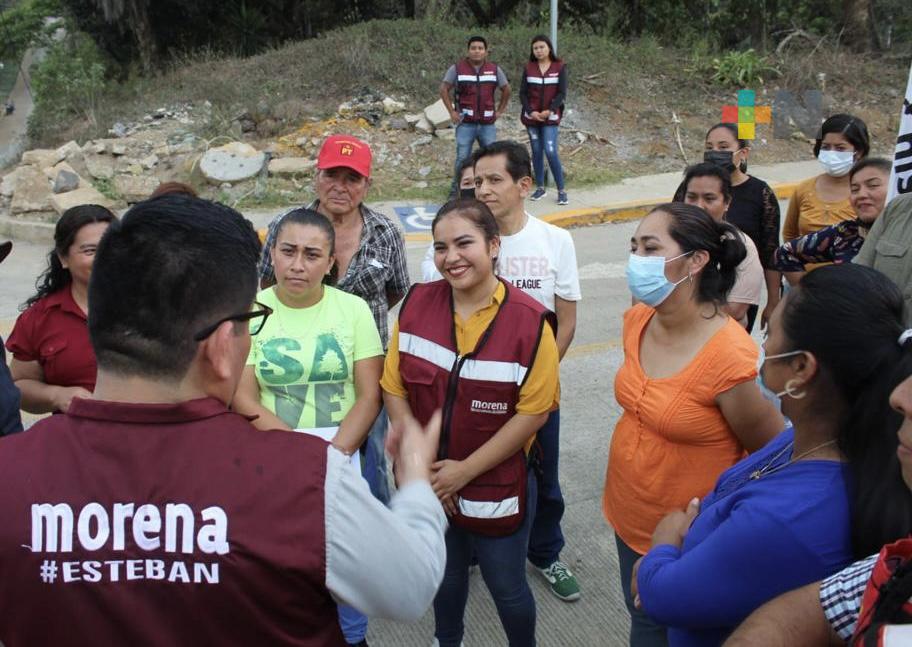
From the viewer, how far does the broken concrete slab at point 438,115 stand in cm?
→ 1329

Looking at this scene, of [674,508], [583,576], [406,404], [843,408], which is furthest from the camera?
[583,576]

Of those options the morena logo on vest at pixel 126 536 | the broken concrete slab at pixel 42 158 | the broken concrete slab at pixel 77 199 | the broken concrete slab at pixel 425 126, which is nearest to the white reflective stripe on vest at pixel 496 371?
the morena logo on vest at pixel 126 536

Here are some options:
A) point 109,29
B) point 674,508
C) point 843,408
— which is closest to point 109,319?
point 843,408

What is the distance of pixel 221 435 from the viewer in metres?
1.49

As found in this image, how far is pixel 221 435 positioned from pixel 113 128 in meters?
14.2

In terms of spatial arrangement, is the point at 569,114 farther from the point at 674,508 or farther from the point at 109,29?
the point at 109,29

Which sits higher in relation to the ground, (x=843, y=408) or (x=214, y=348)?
(x=214, y=348)

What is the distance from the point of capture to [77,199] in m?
10.7

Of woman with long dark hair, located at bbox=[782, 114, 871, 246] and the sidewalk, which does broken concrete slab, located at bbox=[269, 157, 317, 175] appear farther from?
woman with long dark hair, located at bbox=[782, 114, 871, 246]

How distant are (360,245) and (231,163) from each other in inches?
343

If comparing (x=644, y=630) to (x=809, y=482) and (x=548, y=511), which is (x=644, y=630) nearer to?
(x=809, y=482)

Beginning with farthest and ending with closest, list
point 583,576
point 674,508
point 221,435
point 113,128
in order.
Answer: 1. point 113,128
2. point 583,576
3. point 674,508
4. point 221,435

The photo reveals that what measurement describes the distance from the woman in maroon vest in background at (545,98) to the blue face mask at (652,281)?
8166mm

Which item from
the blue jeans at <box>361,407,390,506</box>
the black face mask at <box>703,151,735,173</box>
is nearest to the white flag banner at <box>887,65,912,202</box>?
the black face mask at <box>703,151,735,173</box>
